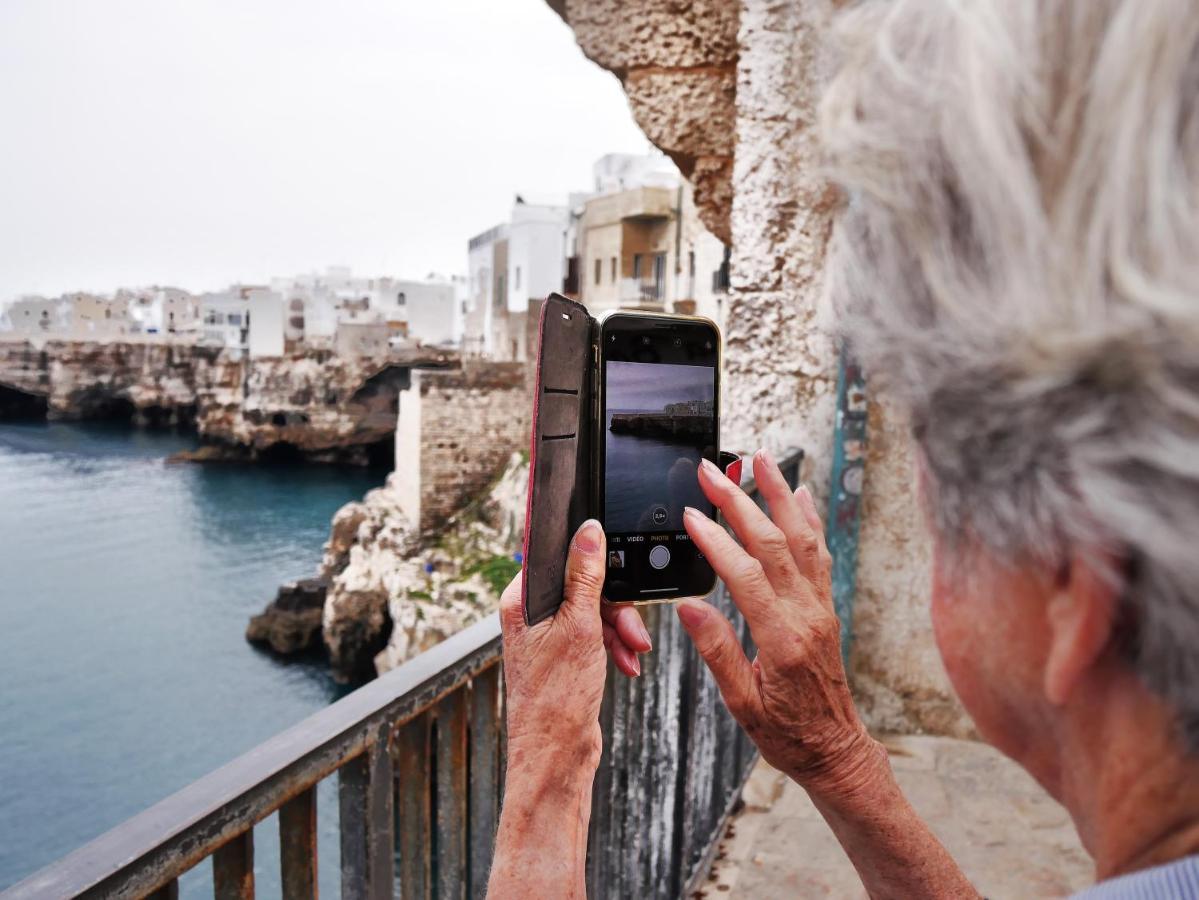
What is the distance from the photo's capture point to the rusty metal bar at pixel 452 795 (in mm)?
1285

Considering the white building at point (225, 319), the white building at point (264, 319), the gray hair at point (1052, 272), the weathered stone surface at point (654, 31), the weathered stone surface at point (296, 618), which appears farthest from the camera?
the white building at point (225, 319)

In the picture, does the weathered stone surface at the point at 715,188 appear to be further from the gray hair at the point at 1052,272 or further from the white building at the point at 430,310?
the white building at the point at 430,310

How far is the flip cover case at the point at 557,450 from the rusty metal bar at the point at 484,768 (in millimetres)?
522

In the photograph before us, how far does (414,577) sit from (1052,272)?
62.6 feet

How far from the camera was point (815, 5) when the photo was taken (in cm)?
269

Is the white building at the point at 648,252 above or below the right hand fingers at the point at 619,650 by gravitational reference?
above

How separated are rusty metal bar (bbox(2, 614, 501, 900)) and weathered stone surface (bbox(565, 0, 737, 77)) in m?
2.73

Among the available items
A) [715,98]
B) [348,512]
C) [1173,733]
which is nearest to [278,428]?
[348,512]

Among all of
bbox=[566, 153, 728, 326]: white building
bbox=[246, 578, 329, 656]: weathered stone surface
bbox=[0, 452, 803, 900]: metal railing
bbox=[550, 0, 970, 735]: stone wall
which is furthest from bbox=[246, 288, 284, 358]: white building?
bbox=[0, 452, 803, 900]: metal railing

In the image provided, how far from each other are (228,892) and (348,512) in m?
25.1

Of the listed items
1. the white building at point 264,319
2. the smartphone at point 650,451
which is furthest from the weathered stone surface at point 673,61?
the white building at point 264,319

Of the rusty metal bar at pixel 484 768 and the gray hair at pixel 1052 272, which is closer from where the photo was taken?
the gray hair at pixel 1052 272

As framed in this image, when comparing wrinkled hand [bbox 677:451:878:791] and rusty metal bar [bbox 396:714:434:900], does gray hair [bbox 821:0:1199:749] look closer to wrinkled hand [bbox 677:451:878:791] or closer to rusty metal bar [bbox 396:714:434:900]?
wrinkled hand [bbox 677:451:878:791]

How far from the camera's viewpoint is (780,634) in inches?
38.2
